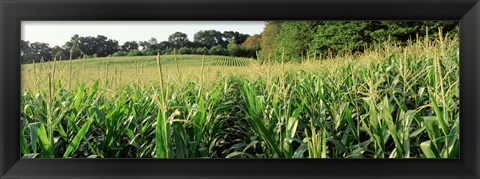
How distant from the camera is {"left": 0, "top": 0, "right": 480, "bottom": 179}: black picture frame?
111cm

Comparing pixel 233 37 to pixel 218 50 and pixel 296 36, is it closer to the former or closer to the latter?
pixel 218 50

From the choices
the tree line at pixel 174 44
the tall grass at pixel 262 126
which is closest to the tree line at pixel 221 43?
the tree line at pixel 174 44

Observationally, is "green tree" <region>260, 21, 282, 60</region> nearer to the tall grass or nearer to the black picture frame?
A: the tall grass

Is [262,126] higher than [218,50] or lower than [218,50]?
lower

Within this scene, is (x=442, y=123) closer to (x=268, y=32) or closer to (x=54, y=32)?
(x=268, y=32)

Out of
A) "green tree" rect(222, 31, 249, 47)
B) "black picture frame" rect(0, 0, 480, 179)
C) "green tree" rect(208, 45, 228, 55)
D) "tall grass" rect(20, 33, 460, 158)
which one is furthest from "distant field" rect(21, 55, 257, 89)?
"black picture frame" rect(0, 0, 480, 179)

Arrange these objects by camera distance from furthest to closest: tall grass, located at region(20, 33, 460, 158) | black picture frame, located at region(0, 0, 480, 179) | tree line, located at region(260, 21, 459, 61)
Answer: tree line, located at region(260, 21, 459, 61) → tall grass, located at region(20, 33, 460, 158) → black picture frame, located at region(0, 0, 480, 179)

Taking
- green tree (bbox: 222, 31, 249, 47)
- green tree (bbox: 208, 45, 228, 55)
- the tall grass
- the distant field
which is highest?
green tree (bbox: 222, 31, 249, 47)

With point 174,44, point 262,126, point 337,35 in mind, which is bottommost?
point 262,126
